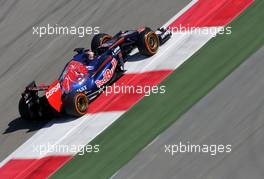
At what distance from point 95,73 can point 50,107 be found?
120cm

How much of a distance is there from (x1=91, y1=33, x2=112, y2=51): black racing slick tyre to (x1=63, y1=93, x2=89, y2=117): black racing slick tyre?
221 cm

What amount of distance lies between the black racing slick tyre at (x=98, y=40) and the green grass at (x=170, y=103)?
2330 mm

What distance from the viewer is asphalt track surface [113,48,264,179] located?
10.5 m

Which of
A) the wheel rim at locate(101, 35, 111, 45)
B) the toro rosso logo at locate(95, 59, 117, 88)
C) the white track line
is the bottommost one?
the white track line

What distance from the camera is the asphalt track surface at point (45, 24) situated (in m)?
16.3

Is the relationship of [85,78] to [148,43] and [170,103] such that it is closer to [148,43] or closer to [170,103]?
[148,43]

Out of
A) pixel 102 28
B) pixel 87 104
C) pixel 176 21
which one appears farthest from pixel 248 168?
pixel 102 28

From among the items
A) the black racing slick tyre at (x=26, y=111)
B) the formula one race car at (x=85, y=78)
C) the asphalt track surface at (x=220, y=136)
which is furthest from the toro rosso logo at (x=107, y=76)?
the asphalt track surface at (x=220, y=136)

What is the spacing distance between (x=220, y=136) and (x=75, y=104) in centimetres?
353

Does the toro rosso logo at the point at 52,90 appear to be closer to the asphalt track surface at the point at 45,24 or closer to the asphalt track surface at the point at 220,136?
the asphalt track surface at the point at 45,24

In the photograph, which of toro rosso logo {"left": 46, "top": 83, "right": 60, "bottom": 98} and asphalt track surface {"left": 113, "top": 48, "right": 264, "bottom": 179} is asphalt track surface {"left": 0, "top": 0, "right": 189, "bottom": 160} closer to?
toro rosso logo {"left": 46, "top": 83, "right": 60, "bottom": 98}

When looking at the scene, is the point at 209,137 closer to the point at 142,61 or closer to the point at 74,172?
the point at 74,172

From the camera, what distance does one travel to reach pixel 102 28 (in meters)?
17.5

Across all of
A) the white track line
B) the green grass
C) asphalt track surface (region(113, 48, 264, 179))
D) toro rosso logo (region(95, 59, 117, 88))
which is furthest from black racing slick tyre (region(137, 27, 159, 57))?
asphalt track surface (region(113, 48, 264, 179))
